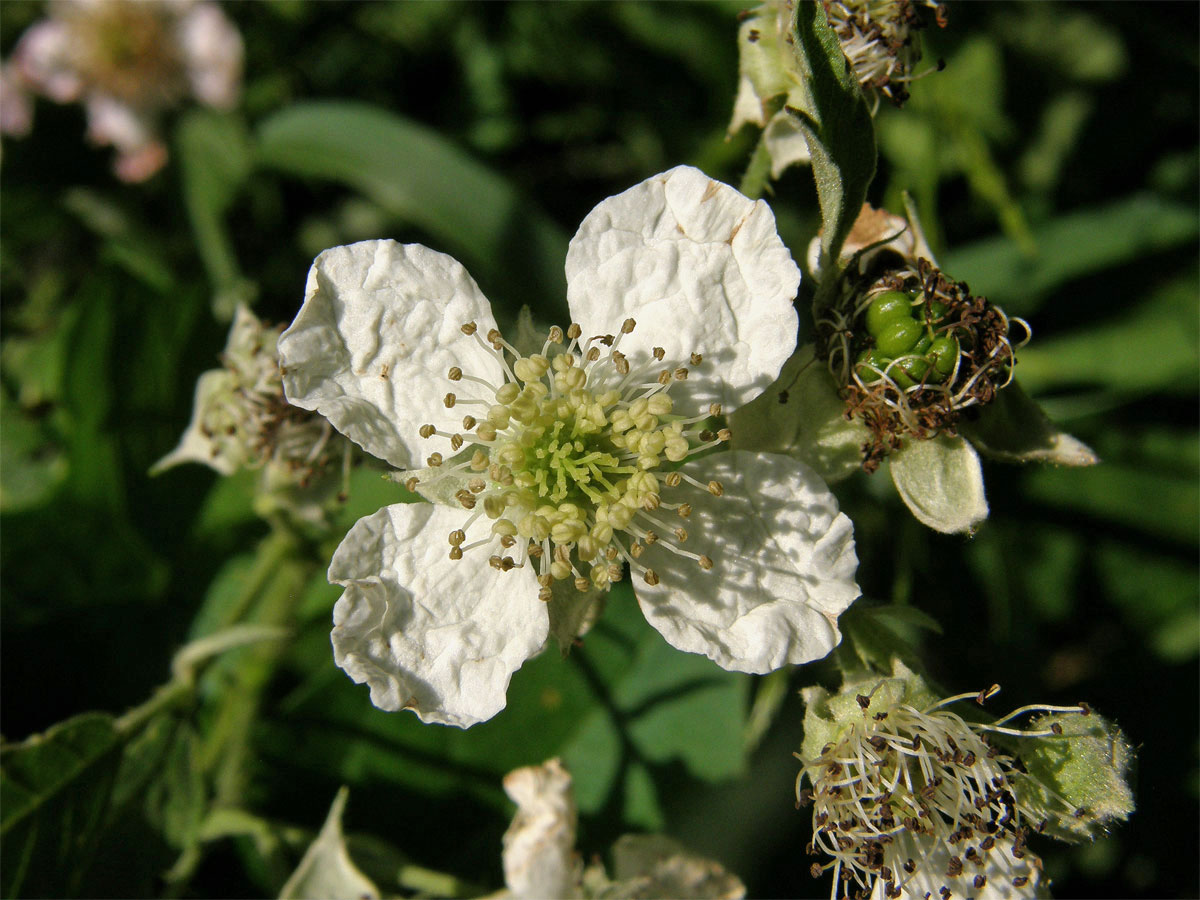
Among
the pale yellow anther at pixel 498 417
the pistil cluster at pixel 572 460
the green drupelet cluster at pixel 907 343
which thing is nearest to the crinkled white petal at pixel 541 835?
the pistil cluster at pixel 572 460

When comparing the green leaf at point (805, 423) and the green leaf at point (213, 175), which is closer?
the green leaf at point (805, 423)

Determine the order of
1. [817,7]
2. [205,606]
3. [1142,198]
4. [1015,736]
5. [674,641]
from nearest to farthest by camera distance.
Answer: [817,7], [674,641], [1015,736], [205,606], [1142,198]

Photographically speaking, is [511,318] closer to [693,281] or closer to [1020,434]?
[693,281]

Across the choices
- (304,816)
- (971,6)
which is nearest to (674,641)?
(304,816)

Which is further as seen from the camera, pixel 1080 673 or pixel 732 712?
pixel 1080 673

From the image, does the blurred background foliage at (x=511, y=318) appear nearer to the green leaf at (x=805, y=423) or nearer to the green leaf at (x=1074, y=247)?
the green leaf at (x=1074, y=247)

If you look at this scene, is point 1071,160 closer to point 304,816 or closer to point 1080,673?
point 1080,673
